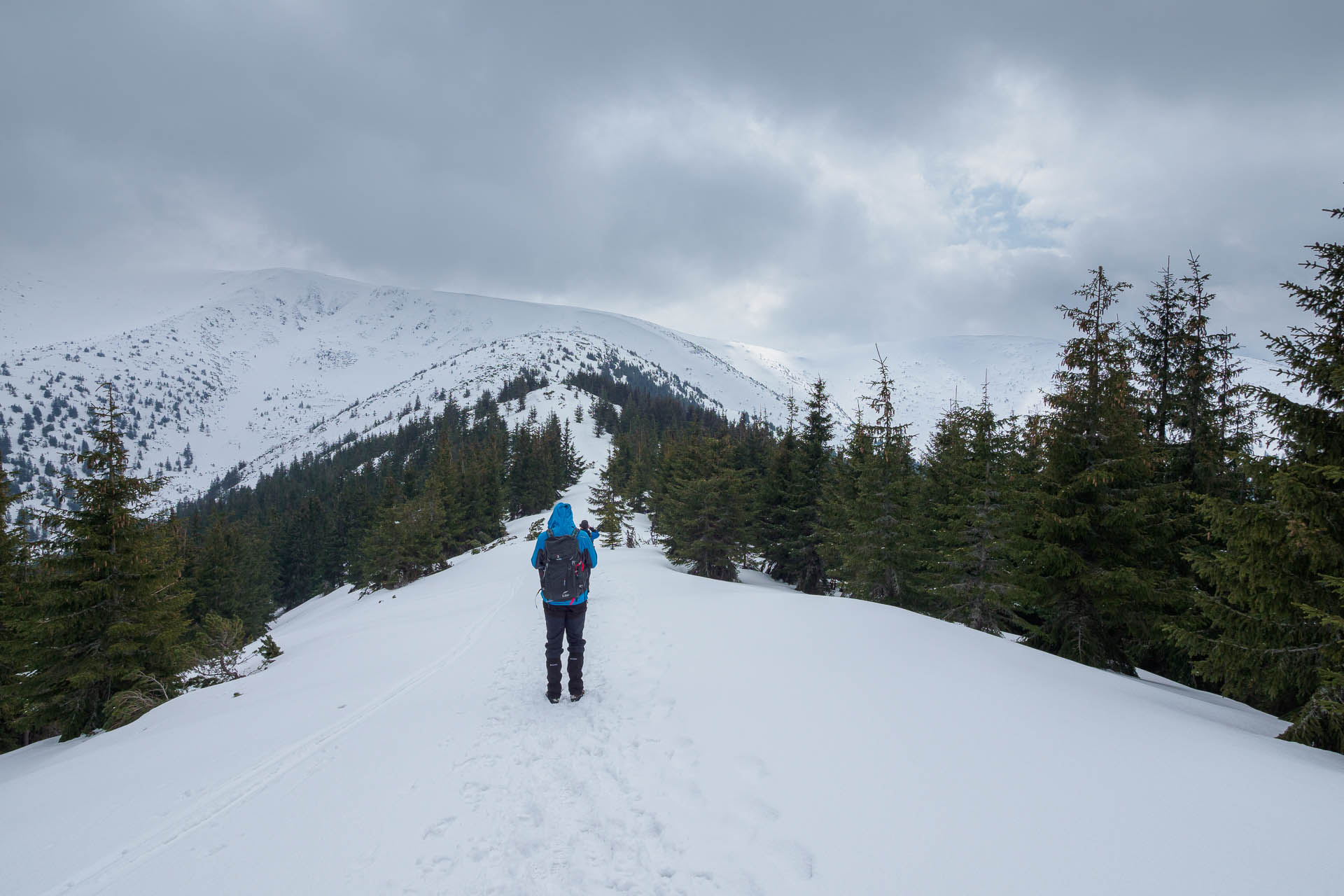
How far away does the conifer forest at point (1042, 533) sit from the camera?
Answer: 7285 millimetres

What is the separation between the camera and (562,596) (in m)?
6.59

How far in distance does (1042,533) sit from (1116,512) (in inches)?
56.4

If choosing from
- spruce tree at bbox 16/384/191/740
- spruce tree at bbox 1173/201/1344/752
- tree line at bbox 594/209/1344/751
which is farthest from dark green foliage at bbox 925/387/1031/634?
spruce tree at bbox 16/384/191/740

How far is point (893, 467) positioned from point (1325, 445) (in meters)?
11.3

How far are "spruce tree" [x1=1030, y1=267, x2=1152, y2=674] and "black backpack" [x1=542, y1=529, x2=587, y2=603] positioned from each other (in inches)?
421

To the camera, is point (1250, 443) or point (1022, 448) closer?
point (1250, 443)

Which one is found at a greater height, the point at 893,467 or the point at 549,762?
the point at 893,467

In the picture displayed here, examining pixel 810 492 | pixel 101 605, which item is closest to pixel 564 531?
pixel 101 605

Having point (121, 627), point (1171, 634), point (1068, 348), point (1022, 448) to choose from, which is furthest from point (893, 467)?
point (121, 627)

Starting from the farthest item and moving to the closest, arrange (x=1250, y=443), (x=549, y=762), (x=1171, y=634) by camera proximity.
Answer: (x=1250, y=443) → (x=1171, y=634) → (x=549, y=762)

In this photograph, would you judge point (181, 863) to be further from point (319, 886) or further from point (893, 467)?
point (893, 467)

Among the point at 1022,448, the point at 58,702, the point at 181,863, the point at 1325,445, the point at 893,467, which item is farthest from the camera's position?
the point at 893,467

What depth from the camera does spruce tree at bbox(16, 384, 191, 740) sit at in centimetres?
1184

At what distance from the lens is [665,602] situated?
1220cm
